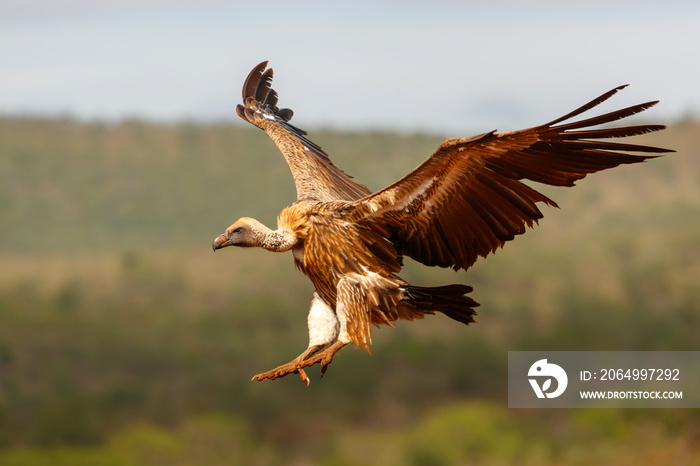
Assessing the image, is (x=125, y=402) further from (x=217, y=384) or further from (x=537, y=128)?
(x=537, y=128)

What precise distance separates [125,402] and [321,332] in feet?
163

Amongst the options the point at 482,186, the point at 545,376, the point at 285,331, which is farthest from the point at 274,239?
the point at 285,331

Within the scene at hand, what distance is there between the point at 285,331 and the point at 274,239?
46.5 meters

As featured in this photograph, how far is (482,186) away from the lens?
8352 millimetres

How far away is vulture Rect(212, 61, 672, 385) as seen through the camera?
8039 mm

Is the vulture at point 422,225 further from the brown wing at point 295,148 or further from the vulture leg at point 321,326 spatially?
the brown wing at point 295,148

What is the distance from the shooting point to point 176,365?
58.8m

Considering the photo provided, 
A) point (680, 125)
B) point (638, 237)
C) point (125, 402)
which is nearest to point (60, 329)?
point (125, 402)

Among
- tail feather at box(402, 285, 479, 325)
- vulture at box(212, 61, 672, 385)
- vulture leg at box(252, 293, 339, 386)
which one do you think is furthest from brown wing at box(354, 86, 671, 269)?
vulture leg at box(252, 293, 339, 386)

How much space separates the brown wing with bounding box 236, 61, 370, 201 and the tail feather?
138cm

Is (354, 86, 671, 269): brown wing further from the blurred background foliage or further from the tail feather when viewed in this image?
the blurred background foliage

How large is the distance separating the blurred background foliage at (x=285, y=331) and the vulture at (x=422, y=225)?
3873 cm

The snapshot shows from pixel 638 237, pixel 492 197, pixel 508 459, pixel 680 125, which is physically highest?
pixel 680 125

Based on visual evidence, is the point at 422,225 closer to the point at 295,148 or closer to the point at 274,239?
the point at 274,239
